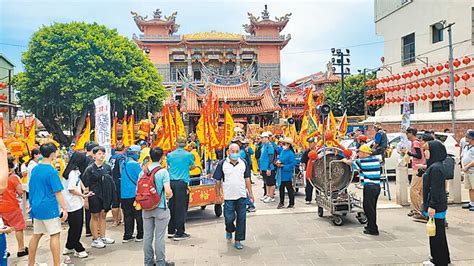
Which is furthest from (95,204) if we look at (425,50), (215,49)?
(215,49)

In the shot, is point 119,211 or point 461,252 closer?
point 461,252

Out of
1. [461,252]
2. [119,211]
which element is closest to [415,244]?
[461,252]

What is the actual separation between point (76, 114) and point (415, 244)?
2421 cm

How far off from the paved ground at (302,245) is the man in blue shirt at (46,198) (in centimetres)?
89

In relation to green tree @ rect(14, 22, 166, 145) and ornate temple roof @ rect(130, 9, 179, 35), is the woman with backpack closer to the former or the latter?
green tree @ rect(14, 22, 166, 145)

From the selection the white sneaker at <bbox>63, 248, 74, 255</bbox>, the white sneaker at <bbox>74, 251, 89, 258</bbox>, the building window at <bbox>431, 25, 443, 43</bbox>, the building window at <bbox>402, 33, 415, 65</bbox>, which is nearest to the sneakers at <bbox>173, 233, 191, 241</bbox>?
the white sneaker at <bbox>74, 251, 89, 258</bbox>

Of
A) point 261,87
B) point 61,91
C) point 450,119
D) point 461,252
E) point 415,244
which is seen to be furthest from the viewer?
point 261,87

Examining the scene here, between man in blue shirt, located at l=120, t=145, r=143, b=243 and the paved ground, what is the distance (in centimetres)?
23

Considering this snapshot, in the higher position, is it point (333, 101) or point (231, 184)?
point (333, 101)

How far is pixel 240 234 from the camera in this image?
5.38 metres

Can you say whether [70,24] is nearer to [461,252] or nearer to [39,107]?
[39,107]

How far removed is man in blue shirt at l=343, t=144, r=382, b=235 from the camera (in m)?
5.84

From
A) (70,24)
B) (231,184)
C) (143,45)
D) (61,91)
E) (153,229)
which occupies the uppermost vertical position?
(143,45)

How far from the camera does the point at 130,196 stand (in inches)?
233
